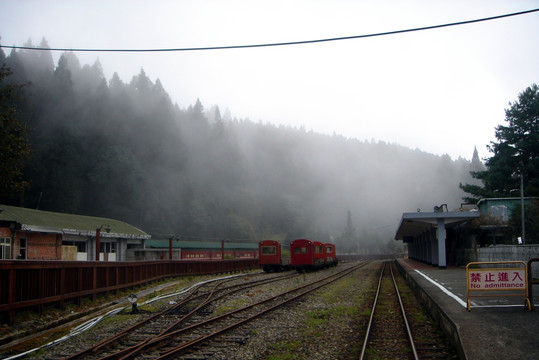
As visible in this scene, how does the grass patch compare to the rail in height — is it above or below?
below

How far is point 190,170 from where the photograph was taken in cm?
9588

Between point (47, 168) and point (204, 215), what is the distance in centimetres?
2957

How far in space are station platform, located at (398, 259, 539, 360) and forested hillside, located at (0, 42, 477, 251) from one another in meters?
35.2

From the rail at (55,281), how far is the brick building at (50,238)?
3516mm

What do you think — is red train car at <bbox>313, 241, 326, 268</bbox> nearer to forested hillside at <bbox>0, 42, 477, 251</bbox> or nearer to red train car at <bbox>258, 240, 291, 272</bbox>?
red train car at <bbox>258, 240, 291, 272</bbox>

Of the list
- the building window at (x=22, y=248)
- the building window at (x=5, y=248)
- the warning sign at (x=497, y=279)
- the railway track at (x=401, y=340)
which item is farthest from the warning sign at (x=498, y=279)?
the building window at (x=22, y=248)

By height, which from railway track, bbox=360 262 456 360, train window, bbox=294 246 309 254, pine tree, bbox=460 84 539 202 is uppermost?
pine tree, bbox=460 84 539 202

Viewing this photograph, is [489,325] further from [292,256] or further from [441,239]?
[292,256]

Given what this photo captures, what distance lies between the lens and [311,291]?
58.0 ft

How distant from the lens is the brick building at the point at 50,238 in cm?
2114

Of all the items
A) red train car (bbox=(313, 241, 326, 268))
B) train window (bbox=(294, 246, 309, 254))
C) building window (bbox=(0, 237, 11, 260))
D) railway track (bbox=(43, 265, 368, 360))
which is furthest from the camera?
red train car (bbox=(313, 241, 326, 268))

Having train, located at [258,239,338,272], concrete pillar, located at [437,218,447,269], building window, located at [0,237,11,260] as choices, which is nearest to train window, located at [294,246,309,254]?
train, located at [258,239,338,272]

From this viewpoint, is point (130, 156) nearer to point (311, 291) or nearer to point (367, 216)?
point (311, 291)

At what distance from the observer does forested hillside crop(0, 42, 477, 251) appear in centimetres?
7269
